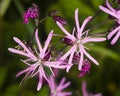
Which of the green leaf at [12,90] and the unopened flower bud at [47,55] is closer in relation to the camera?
the unopened flower bud at [47,55]

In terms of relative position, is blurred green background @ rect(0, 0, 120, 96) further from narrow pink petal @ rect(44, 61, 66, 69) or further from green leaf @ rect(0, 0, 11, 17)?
narrow pink petal @ rect(44, 61, 66, 69)

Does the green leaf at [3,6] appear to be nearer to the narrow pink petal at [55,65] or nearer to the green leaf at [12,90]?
the green leaf at [12,90]

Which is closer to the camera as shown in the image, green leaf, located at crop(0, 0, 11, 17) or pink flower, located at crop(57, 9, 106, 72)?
pink flower, located at crop(57, 9, 106, 72)

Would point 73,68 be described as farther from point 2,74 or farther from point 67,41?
point 67,41

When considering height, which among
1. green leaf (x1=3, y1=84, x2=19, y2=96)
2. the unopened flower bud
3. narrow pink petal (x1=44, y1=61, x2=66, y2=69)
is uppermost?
the unopened flower bud

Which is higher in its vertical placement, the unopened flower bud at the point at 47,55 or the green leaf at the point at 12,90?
the unopened flower bud at the point at 47,55

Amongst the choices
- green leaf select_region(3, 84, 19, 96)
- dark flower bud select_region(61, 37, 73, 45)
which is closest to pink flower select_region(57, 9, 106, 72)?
dark flower bud select_region(61, 37, 73, 45)

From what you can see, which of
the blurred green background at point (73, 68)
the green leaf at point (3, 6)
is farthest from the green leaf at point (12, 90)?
the green leaf at point (3, 6)

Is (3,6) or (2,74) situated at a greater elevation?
(3,6)

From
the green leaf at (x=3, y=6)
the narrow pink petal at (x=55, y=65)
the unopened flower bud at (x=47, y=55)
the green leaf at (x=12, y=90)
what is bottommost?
the green leaf at (x=12, y=90)

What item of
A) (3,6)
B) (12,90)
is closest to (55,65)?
(12,90)

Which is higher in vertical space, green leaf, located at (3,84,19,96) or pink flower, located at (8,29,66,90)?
pink flower, located at (8,29,66,90)
